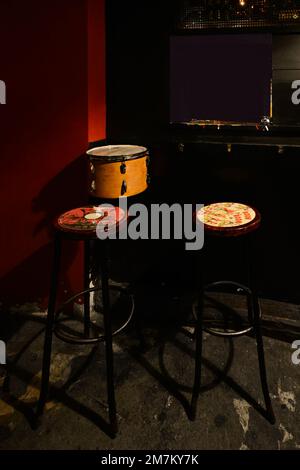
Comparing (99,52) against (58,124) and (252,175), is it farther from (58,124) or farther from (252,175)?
(252,175)

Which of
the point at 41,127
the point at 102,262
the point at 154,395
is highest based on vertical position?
the point at 41,127

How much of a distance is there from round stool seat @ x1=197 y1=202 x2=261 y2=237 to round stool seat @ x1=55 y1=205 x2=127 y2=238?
0.56 meters

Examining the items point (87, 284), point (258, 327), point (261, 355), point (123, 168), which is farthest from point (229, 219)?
point (87, 284)

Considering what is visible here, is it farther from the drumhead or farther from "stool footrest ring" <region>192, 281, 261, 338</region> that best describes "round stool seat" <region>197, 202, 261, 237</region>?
the drumhead

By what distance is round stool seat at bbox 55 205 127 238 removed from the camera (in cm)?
239

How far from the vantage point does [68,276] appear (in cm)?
364

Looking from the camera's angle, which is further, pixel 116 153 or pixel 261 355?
pixel 116 153

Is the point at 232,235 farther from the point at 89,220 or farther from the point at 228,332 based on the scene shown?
the point at 89,220

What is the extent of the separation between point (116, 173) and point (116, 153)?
0.24 meters

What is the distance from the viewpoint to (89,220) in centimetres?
254
